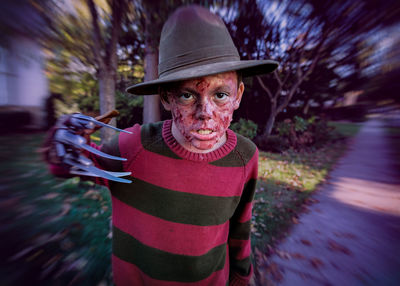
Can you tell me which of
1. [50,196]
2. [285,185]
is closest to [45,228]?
[50,196]

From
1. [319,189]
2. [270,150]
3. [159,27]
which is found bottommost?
[319,189]

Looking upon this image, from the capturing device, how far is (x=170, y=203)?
3.39 ft

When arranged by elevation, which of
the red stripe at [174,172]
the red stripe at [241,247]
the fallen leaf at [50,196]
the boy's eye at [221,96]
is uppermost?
the boy's eye at [221,96]

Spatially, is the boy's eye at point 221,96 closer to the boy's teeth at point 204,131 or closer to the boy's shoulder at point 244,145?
the boy's teeth at point 204,131

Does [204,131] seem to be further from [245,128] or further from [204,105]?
[245,128]

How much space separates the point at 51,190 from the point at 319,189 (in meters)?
6.53

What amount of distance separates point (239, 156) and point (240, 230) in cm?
72

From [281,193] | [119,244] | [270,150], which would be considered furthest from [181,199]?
[270,150]

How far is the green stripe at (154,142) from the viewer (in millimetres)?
1042

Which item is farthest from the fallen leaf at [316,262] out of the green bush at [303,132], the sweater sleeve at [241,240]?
the green bush at [303,132]

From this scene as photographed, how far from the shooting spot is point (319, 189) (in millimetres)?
4477

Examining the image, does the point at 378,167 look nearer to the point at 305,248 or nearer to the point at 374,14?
the point at 305,248

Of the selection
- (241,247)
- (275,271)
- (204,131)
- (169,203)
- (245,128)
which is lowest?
(275,271)

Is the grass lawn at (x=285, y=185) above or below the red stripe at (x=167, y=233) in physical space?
below
